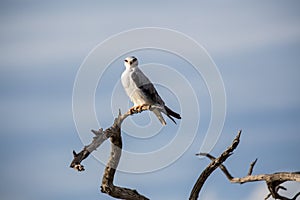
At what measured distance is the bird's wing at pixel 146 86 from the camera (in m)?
22.4

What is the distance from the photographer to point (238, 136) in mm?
17922

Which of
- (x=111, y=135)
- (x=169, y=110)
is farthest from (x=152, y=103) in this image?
(x=111, y=135)

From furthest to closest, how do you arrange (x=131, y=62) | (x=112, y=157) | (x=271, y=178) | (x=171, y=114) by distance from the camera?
(x=131, y=62) → (x=171, y=114) → (x=271, y=178) → (x=112, y=157)

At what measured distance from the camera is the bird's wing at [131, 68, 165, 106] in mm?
22375

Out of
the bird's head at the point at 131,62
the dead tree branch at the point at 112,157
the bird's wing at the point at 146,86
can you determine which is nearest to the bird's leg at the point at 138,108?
the bird's wing at the point at 146,86

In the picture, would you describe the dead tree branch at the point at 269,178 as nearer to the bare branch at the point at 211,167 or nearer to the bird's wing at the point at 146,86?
the bare branch at the point at 211,167

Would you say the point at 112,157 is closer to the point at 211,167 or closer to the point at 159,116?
the point at 211,167

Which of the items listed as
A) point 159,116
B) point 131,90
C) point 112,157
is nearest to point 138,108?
point 159,116

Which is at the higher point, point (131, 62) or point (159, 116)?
point (131, 62)

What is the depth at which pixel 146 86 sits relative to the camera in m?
22.7

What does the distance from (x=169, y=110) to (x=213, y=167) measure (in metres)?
3.23

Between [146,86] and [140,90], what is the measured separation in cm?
25

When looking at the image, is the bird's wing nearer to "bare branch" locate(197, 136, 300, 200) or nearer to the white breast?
the white breast

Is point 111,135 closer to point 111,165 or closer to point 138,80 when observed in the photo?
point 111,165
